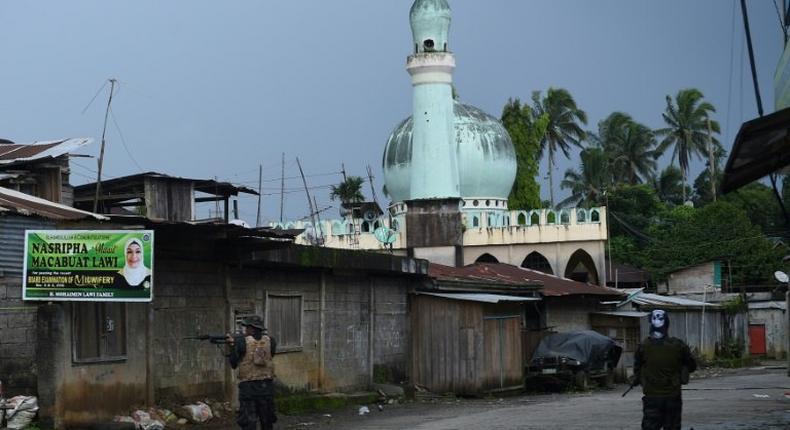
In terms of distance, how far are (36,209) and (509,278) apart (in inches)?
717

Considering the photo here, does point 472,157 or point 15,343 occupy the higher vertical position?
point 472,157

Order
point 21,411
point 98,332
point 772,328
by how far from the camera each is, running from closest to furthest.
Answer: point 21,411
point 98,332
point 772,328

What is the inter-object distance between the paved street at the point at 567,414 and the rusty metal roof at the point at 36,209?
4.79m

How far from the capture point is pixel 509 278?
3272cm

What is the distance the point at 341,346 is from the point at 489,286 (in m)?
6.17

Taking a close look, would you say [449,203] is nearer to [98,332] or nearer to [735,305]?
[735,305]

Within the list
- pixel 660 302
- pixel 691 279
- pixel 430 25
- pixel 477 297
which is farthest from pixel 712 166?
pixel 477 297

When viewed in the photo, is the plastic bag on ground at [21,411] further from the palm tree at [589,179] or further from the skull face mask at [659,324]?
the palm tree at [589,179]

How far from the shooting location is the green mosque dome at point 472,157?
176ft

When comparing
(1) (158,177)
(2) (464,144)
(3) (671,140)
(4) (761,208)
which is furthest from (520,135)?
(1) (158,177)

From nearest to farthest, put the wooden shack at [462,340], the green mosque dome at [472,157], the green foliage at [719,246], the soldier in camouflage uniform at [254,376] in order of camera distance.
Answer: the soldier in camouflage uniform at [254,376], the wooden shack at [462,340], the green mosque dome at [472,157], the green foliage at [719,246]

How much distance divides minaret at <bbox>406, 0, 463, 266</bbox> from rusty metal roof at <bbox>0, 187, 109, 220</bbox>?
3001cm

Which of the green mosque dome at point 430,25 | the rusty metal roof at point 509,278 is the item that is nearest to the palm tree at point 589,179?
the green mosque dome at point 430,25

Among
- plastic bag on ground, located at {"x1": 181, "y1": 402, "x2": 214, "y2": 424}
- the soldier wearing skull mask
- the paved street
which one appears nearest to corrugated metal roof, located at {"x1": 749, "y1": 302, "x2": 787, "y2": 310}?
the paved street
